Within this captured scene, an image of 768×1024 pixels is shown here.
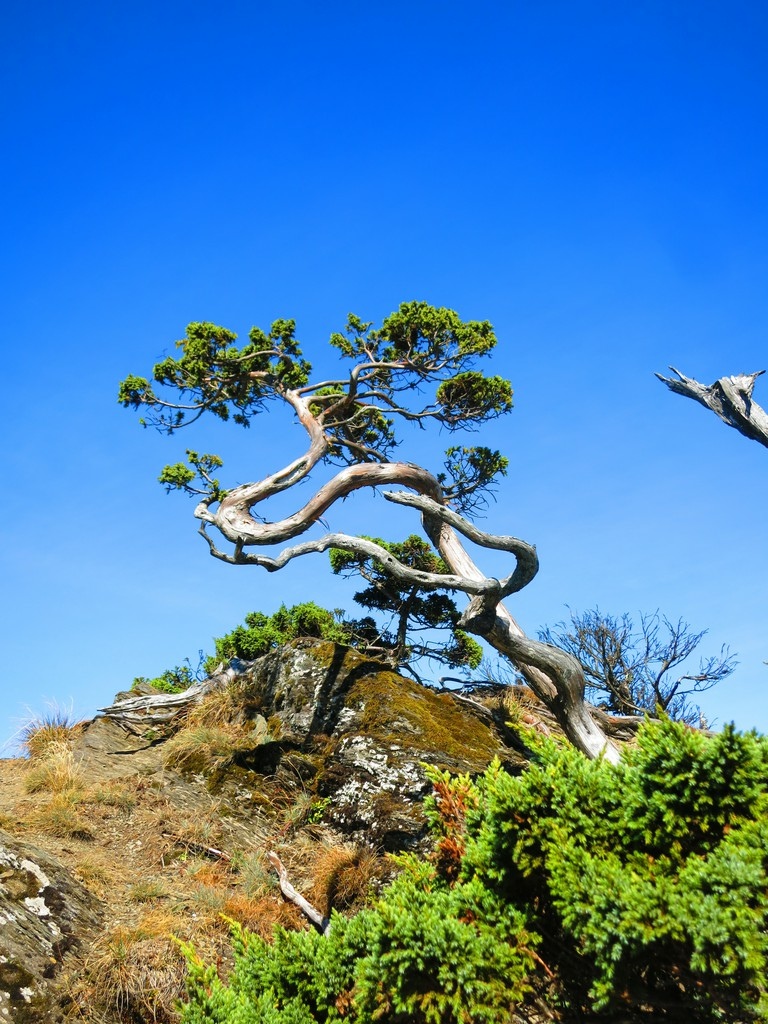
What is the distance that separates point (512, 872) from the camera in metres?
4.26

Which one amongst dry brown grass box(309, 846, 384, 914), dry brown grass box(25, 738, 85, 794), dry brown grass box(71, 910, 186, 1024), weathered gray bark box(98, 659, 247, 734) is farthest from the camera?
weathered gray bark box(98, 659, 247, 734)

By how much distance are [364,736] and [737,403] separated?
6.74 metres

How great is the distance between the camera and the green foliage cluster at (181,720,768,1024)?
3.30m

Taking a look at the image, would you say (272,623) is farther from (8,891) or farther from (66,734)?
(8,891)

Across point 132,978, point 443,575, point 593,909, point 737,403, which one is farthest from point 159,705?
point 593,909

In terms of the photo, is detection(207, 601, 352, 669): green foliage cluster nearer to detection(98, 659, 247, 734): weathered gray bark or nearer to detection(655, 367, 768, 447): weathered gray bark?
detection(98, 659, 247, 734): weathered gray bark

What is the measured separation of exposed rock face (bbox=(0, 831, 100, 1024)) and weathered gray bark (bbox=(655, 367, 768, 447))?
975 cm

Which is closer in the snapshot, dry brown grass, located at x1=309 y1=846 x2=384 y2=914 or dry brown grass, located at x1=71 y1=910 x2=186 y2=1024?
dry brown grass, located at x1=71 y1=910 x2=186 y2=1024

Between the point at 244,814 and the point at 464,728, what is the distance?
10.3 feet

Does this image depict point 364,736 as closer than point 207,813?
No

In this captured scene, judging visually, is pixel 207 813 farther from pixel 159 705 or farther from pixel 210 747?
pixel 159 705

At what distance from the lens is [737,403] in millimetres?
10391

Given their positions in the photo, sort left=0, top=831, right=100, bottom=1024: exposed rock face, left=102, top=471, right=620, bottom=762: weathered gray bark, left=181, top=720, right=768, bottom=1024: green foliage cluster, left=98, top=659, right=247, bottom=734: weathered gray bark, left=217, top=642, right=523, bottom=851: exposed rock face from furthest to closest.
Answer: left=98, top=659, right=247, bottom=734: weathered gray bark, left=102, top=471, right=620, bottom=762: weathered gray bark, left=217, top=642, right=523, bottom=851: exposed rock face, left=0, top=831, right=100, bottom=1024: exposed rock face, left=181, top=720, right=768, bottom=1024: green foliage cluster

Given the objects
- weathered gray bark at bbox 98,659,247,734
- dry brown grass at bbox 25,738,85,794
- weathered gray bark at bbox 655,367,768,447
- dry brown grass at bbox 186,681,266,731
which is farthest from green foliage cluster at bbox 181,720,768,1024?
weathered gray bark at bbox 98,659,247,734
